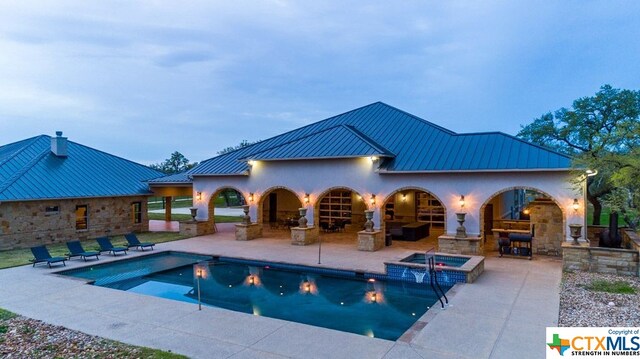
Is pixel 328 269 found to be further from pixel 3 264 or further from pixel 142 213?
pixel 142 213

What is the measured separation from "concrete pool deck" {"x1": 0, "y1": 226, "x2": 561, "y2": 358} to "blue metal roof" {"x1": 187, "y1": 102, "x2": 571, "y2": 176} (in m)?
4.75

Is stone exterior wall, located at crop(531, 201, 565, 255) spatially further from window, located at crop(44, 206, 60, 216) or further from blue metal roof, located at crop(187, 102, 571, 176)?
window, located at crop(44, 206, 60, 216)

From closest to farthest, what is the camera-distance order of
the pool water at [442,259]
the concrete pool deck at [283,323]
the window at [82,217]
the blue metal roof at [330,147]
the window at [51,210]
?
the concrete pool deck at [283,323]
the pool water at [442,259]
the blue metal roof at [330,147]
the window at [51,210]
the window at [82,217]

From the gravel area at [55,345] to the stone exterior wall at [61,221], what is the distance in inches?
465

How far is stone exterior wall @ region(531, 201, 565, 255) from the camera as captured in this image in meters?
15.4

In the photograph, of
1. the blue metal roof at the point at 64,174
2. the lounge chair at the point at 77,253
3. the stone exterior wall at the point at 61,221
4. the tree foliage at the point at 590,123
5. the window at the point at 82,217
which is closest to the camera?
the lounge chair at the point at 77,253

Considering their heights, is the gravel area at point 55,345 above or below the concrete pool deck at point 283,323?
above

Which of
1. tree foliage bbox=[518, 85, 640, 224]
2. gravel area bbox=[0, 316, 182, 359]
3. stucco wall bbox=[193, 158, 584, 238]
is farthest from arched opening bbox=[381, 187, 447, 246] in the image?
gravel area bbox=[0, 316, 182, 359]

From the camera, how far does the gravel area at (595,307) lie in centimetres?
791

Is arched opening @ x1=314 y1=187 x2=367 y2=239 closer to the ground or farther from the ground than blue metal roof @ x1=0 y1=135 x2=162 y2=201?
closer to the ground

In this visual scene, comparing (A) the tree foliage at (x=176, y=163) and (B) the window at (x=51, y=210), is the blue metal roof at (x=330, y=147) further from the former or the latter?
(A) the tree foliage at (x=176, y=163)

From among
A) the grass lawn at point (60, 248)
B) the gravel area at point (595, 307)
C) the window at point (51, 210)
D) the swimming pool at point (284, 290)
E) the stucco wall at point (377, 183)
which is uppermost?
the stucco wall at point (377, 183)

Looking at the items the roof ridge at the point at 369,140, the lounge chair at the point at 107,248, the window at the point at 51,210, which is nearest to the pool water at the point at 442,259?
the roof ridge at the point at 369,140

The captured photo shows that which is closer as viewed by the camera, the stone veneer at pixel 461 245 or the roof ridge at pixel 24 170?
the stone veneer at pixel 461 245
